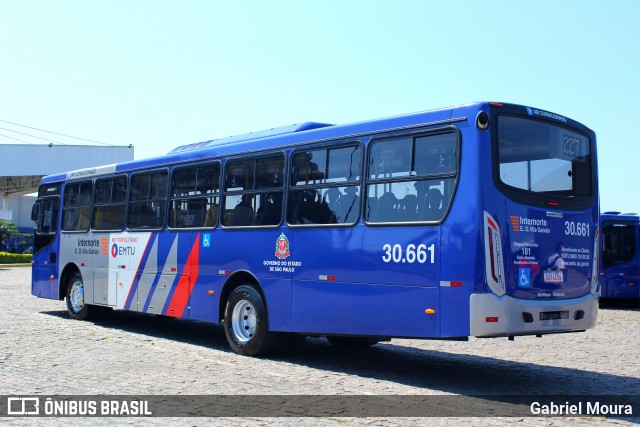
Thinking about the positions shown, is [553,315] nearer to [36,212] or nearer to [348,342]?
[348,342]

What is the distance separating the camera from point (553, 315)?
8906 millimetres

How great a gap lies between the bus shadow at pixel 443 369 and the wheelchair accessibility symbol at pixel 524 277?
1254 millimetres

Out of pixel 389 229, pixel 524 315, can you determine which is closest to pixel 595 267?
pixel 524 315

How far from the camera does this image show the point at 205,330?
49.1ft

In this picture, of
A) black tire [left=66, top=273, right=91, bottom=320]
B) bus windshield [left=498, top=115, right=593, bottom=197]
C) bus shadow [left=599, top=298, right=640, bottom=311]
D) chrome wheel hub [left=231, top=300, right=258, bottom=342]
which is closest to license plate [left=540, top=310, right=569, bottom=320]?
bus windshield [left=498, top=115, right=593, bottom=197]

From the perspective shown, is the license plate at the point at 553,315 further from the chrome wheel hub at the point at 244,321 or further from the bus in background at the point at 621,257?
the bus in background at the point at 621,257

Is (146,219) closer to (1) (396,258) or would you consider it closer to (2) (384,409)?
(1) (396,258)

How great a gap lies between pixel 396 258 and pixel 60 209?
414 inches

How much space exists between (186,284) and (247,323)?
71.6 inches

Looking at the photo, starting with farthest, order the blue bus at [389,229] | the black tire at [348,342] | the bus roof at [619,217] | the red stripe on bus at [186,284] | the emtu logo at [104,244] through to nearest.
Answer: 1. the bus roof at [619,217]
2. the emtu logo at [104,244]
3. the red stripe on bus at [186,284]
4. the black tire at [348,342]
5. the blue bus at [389,229]

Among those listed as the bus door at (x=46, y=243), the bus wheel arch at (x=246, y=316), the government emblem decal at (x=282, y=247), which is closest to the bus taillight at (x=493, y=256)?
the government emblem decal at (x=282, y=247)

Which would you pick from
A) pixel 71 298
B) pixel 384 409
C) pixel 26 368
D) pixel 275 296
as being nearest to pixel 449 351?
pixel 275 296

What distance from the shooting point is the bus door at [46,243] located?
55.6ft

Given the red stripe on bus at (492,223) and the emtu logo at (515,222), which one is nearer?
the red stripe on bus at (492,223)
